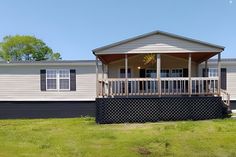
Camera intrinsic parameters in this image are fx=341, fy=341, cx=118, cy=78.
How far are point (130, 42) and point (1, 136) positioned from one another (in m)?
6.63

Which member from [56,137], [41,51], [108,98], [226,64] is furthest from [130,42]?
[41,51]

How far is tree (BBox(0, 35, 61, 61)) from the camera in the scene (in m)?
57.2

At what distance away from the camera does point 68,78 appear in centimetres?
1953

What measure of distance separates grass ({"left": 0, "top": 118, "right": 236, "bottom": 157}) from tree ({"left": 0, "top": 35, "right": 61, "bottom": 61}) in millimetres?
46677

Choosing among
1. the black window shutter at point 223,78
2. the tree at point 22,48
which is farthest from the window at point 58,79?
the tree at point 22,48

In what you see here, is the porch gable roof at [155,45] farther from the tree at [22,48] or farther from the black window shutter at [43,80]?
the tree at [22,48]

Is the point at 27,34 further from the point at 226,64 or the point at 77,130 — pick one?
the point at 77,130

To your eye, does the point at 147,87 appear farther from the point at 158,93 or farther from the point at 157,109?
the point at 157,109

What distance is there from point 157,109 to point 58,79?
7276 mm

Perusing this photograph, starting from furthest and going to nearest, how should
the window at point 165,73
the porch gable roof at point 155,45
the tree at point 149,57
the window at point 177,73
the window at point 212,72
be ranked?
the window at point 212,72
the window at point 165,73
the window at point 177,73
the tree at point 149,57
the porch gable roof at point 155,45

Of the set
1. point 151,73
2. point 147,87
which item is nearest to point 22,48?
point 151,73

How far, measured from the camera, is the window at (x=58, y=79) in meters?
19.4

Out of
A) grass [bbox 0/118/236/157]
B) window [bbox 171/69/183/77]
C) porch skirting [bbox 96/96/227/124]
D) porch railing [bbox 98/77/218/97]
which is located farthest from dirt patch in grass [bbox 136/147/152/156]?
window [bbox 171/69/183/77]

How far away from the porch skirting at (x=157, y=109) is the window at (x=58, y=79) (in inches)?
223
